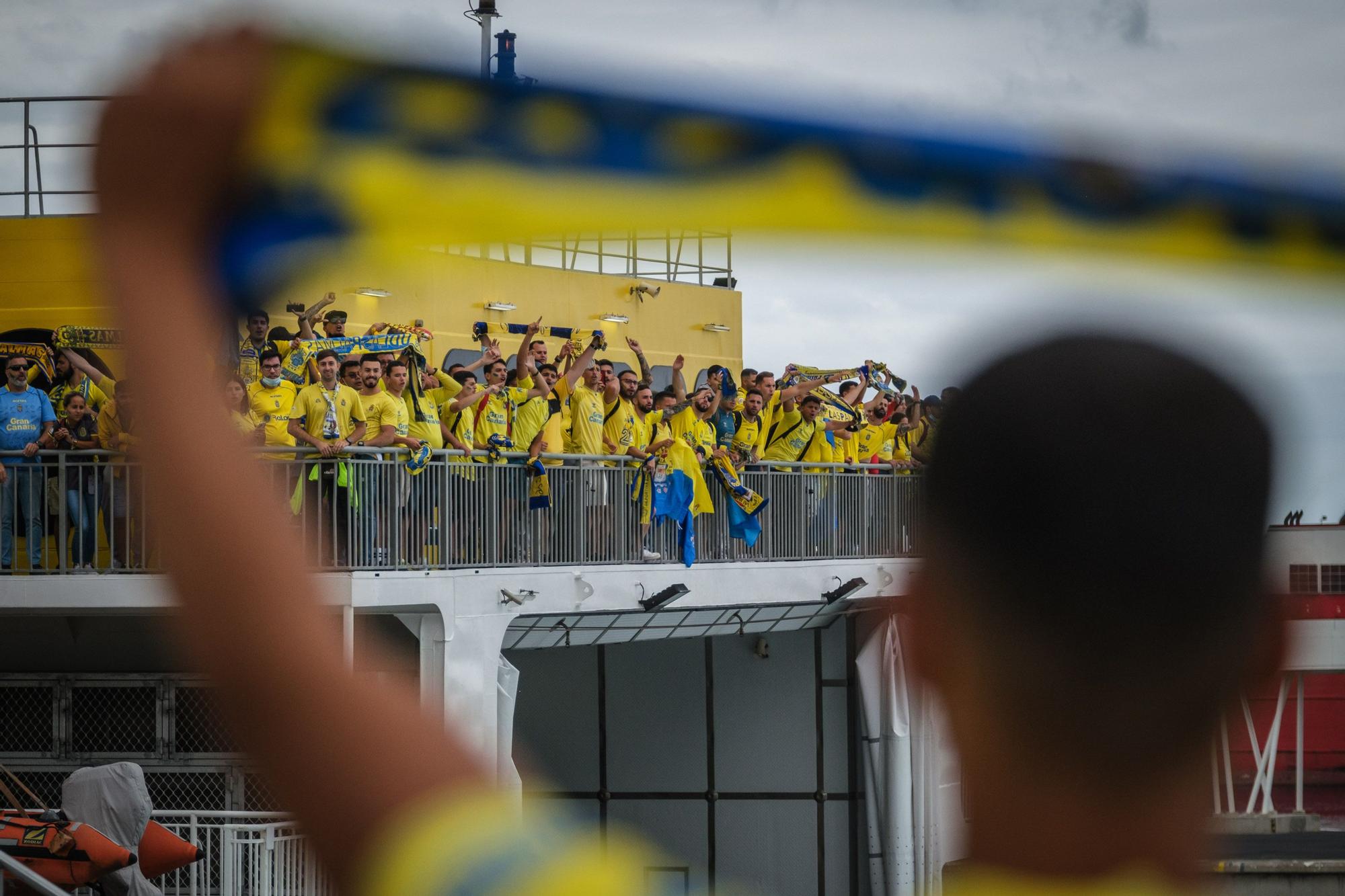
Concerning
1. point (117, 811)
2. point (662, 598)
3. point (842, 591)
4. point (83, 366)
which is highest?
point (83, 366)

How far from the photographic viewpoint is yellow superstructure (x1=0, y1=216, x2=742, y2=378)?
57.4 ft

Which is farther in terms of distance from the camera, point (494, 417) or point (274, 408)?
point (494, 417)

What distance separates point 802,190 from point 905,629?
0.39m

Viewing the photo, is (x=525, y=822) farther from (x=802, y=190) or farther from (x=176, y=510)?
(x=802, y=190)

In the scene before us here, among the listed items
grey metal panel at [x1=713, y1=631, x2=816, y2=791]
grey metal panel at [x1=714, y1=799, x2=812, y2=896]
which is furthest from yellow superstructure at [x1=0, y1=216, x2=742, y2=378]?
grey metal panel at [x1=714, y1=799, x2=812, y2=896]

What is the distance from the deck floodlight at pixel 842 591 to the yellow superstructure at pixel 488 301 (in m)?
5.13

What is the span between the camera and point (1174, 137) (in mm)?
1220

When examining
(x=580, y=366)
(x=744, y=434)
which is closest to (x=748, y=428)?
(x=744, y=434)

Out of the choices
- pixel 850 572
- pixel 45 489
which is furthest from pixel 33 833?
pixel 850 572

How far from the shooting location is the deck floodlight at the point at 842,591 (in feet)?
59.6

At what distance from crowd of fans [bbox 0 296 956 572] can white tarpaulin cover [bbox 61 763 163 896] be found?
1651mm

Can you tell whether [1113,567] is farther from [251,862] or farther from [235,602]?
[251,862]

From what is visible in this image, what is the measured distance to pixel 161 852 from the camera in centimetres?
1277

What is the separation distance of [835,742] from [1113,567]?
20038 mm
